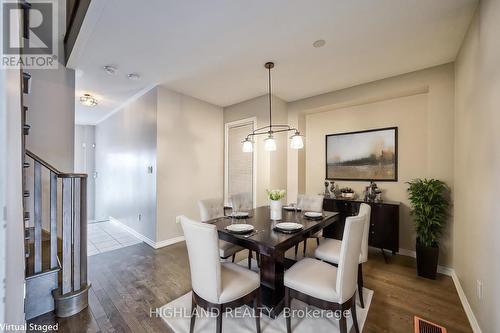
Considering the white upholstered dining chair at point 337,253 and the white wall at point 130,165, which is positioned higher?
the white wall at point 130,165

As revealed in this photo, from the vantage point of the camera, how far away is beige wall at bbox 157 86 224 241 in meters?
3.79

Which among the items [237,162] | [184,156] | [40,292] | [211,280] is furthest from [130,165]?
[211,280]

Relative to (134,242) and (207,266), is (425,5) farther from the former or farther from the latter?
(134,242)

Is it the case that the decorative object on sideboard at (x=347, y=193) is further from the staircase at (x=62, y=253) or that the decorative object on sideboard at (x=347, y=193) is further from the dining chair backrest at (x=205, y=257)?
the staircase at (x=62, y=253)

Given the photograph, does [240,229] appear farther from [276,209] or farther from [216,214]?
[216,214]

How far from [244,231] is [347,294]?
0.93 metres

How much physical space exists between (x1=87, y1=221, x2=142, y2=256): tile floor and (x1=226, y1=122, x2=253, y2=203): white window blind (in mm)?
2099

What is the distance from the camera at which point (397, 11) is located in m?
1.96

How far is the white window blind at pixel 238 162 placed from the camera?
4.39 m

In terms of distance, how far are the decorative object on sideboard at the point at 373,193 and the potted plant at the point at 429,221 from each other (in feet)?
2.14

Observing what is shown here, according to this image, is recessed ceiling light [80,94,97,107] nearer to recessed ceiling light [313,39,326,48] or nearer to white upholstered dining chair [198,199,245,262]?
white upholstered dining chair [198,199,245,262]

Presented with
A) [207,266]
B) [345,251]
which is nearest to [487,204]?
[345,251]

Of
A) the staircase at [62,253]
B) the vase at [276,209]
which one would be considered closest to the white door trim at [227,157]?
the vase at [276,209]

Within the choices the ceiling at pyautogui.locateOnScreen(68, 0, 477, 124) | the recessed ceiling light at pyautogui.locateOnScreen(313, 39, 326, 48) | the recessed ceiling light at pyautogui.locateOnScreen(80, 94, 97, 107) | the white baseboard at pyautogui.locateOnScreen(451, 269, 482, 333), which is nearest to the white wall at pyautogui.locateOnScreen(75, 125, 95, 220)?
the recessed ceiling light at pyautogui.locateOnScreen(80, 94, 97, 107)
